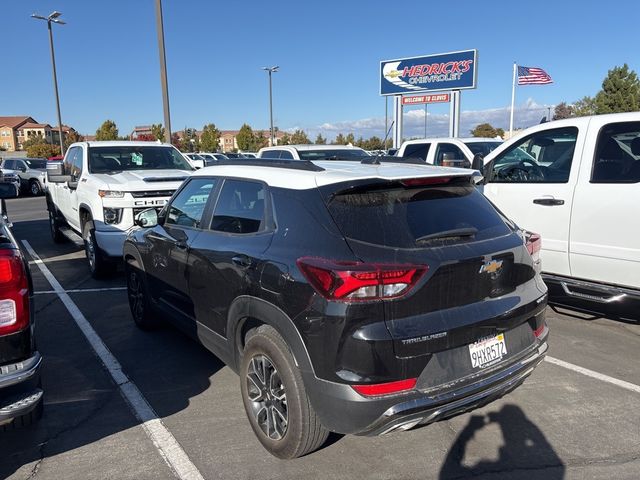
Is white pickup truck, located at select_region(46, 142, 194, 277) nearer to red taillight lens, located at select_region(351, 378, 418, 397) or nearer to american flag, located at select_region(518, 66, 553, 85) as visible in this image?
red taillight lens, located at select_region(351, 378, 418, 397)

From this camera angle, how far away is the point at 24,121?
113938 millimetres

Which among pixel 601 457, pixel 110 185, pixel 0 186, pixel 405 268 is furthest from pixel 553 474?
pixel 110 185

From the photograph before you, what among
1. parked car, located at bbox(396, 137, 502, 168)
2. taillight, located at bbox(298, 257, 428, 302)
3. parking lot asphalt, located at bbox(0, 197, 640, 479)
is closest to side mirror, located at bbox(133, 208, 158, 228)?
parking lot asphalt, located at bbox(0, 197, 640, 479)

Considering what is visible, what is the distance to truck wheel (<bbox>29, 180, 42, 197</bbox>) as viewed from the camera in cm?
2405

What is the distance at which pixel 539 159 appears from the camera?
19.0 feet

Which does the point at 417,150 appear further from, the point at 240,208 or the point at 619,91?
the point at 619,91

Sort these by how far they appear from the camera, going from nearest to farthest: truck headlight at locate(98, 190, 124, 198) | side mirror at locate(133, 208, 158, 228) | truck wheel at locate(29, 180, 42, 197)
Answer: side mirror at locate(133, 208, 158, 228) < truck headlight at locate(98, 190, 124, 198) < truck wheel at locate(29, 180, 42, 197)

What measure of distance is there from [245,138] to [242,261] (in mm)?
56391

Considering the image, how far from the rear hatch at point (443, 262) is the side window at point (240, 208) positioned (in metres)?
0.64

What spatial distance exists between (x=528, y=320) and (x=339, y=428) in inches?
54.3

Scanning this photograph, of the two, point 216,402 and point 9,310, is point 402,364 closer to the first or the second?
point 216,402

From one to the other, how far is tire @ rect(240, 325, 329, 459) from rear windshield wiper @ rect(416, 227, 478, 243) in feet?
3.22

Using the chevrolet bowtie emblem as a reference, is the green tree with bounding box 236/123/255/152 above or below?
above

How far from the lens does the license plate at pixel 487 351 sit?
2.75 meters
